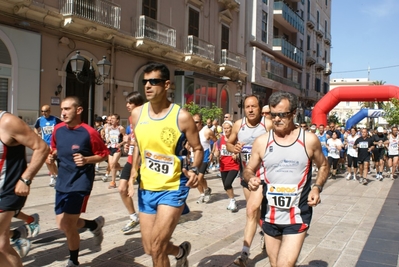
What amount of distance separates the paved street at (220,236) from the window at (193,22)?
15489mm

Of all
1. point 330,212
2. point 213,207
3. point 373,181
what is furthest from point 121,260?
point 373,181

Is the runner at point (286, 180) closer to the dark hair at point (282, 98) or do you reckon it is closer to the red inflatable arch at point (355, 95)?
the dark hair at point (282, 98)

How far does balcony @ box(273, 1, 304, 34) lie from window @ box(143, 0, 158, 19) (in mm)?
17127

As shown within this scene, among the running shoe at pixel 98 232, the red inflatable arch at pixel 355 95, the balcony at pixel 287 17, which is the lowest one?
the running shoe at pixel 98 232

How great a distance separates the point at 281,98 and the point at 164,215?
1.39 metres

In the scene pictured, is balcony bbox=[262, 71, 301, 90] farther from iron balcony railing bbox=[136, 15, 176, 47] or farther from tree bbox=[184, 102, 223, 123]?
iron balcony railing bbox=[136, 15, 176, 47]

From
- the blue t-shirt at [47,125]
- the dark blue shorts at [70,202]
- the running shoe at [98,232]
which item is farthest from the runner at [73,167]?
the blue t-shirt at [47,125]

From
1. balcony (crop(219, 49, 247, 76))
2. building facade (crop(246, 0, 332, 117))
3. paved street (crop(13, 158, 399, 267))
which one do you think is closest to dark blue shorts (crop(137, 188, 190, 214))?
paved street (crop(13, 158, 399, 267))

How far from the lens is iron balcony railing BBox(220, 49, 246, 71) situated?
2631 cm

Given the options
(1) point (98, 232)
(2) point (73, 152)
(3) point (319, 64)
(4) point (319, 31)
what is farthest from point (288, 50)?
(2) point (73, 152)

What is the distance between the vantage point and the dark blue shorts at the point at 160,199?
A: 3445 millimetres

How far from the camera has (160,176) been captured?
3.53 meters

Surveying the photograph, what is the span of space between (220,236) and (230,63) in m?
22.3

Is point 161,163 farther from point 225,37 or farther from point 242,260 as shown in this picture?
point 225,37
